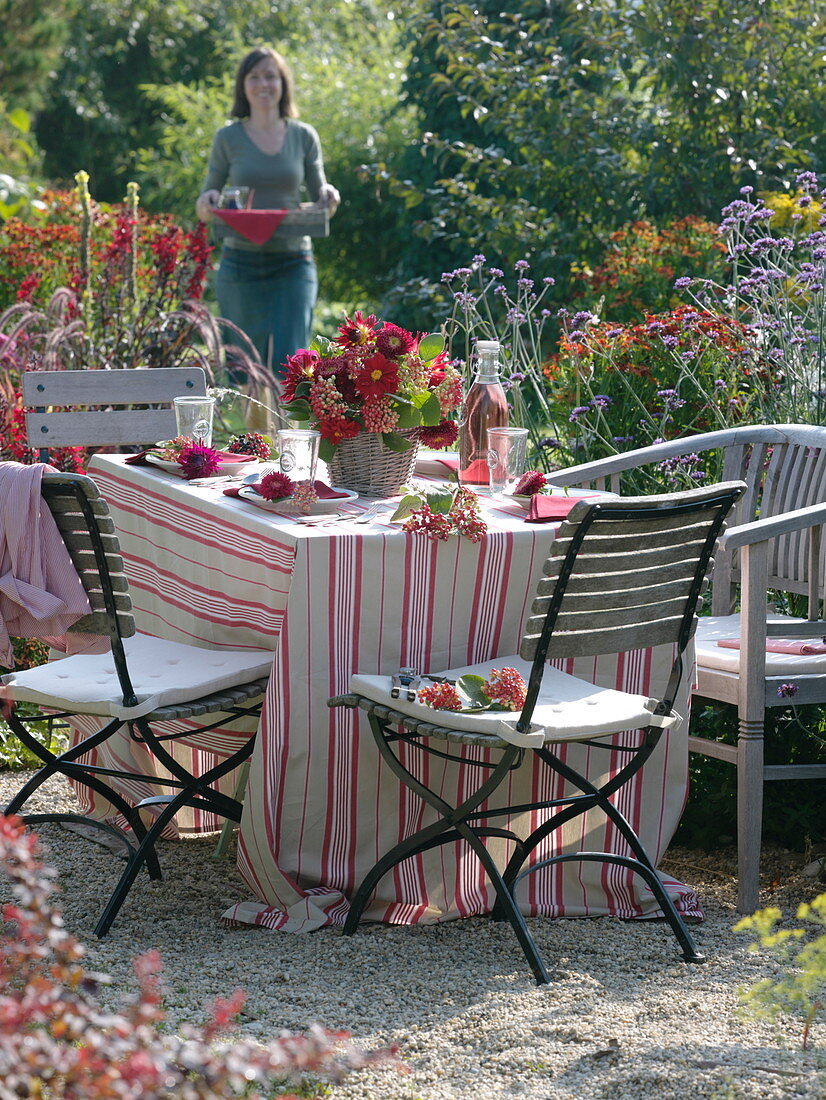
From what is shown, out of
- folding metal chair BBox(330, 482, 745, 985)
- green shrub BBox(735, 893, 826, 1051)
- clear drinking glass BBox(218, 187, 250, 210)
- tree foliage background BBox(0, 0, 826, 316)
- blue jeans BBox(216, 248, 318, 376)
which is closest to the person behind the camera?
green shrub BBox(735, 893, 826, 1051)

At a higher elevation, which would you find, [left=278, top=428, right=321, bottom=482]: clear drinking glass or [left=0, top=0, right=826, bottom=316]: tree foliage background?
[left=0, top=0, right=826, bottom=316]: tree foliage background

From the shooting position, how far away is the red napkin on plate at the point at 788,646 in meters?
3.31

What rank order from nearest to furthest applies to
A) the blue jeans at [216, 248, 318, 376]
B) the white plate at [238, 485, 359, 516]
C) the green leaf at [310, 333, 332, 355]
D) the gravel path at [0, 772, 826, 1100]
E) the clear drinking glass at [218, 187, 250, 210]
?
the gravel path at [0, 772, 826, 1100], the white plate at [238, 485, 359, 516], the green leaf at [310, 333, 332, 355], the clear drinking glass at [218, 187, 250, 210], the blue jeans at [216, 248, 318, 376]

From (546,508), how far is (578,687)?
0.44 meters

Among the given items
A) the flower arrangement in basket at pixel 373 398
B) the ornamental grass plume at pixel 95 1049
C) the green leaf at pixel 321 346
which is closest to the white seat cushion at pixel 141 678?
the flower arrangement in basket at pixel 373 398

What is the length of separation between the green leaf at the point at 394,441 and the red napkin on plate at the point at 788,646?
3.05 feet

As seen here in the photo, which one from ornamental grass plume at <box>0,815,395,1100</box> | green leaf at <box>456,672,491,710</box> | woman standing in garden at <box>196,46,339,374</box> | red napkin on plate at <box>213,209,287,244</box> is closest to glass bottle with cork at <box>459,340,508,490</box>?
green leaf at <box>456,672,491,710</box>

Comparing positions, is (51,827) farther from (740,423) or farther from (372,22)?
(372,22)

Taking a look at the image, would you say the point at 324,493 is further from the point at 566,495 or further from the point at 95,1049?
the point at 95,1049

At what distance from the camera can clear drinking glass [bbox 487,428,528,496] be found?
333 cm

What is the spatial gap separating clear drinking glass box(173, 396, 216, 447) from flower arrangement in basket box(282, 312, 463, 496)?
32 cm

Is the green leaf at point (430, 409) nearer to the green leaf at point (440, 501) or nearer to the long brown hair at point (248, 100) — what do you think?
the green leaf at point (440, 501)

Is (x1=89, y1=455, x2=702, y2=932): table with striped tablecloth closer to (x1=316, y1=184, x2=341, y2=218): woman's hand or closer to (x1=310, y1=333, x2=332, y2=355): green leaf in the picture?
(x1=310, y1=333, x2=332, y2=355): green leaf

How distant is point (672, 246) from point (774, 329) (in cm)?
296
